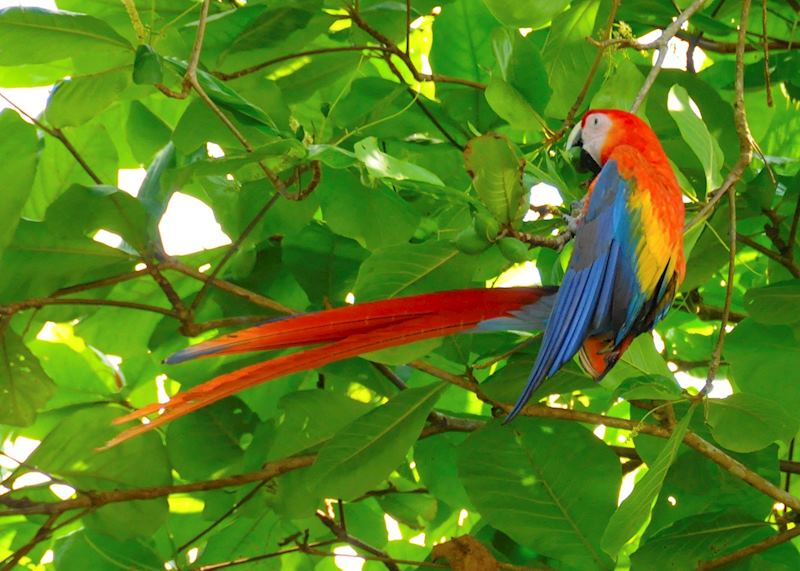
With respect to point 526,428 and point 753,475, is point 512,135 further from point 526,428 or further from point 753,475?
point 753,475

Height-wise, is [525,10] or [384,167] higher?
[525,10]

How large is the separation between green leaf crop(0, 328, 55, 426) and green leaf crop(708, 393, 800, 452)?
95cm

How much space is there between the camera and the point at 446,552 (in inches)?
55.6

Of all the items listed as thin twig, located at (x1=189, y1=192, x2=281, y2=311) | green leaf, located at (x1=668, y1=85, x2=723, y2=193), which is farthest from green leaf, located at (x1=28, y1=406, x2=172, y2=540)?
green leaf, located at (x1=668, y1=85, x2=723, y2=193)

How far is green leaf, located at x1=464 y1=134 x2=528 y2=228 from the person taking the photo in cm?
106

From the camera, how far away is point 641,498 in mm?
1168

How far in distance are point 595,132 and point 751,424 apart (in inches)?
15.4

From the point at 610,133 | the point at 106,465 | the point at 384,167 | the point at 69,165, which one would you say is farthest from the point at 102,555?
the point at 610,133

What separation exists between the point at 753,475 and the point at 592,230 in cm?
40

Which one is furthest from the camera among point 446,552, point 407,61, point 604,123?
point 407,61

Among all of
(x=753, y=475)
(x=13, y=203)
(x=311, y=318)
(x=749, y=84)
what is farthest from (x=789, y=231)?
(x=13, y=203)

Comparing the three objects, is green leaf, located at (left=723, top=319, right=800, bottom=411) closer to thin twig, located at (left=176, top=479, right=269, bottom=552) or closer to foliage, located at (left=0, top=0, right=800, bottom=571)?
foliage, located at (left=0, top=0, right=800, bottom=571)

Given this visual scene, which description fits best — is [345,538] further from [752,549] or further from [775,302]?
[775,302]

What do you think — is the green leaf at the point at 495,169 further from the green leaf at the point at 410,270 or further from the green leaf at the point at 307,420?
the green leaf at the point at 307,420
